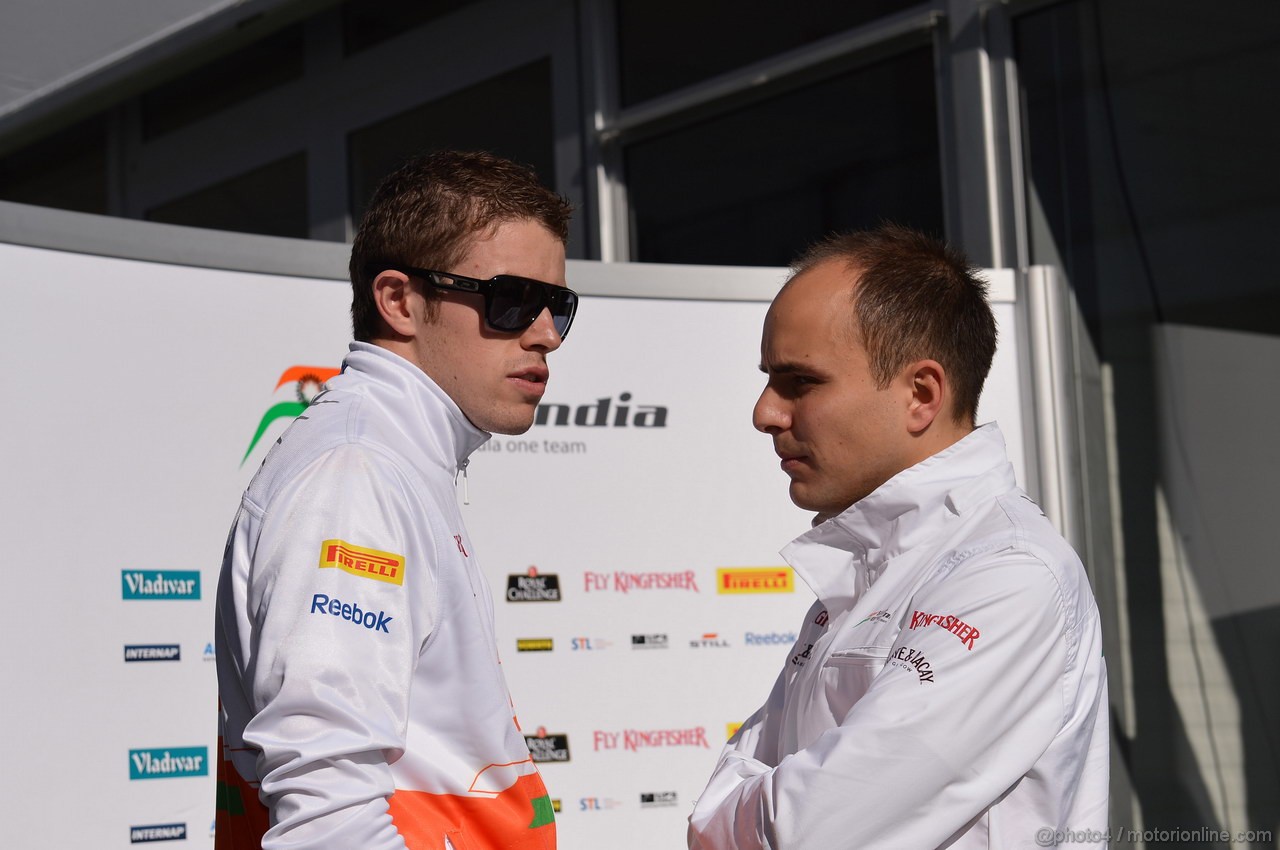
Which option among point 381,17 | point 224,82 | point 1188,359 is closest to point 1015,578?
point 1188,359

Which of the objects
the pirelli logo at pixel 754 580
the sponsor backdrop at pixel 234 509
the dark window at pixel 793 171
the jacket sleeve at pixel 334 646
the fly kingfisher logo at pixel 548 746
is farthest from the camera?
the dark window at pixel 793 171

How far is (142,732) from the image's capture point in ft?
9.09

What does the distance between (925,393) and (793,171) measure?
364 cm

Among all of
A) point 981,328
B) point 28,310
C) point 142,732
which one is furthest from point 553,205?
point 142,732

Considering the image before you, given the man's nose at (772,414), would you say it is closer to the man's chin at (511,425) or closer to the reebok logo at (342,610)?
the man's chin at (511,425)

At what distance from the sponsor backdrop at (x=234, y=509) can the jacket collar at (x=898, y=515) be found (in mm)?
1616

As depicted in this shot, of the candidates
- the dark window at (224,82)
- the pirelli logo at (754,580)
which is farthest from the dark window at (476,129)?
the pirelli logo at (754,580)

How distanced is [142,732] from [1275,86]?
3.37 m

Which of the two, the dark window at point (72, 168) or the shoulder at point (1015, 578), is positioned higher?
the dark window at point (72, 168)

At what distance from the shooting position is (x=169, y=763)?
2.79 metres

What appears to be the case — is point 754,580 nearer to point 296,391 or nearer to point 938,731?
point 296,391

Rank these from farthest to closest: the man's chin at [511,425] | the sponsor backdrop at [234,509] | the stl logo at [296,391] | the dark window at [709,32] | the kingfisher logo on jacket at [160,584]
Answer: the dark window at [709,32]
the stl logo at [296,391]
the kingfisher logo on jacket at [160,584]
the sponsor backdrop at [234,509]
the man's chin at [511,425]

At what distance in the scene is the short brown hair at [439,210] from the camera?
1655mm

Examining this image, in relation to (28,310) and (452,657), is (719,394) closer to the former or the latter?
(28,310)
